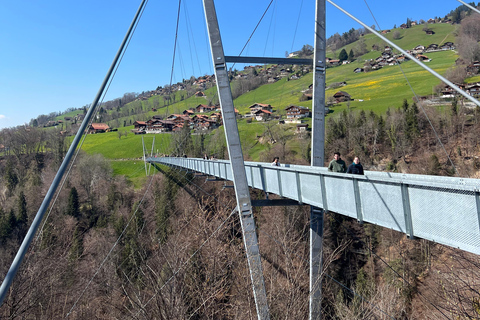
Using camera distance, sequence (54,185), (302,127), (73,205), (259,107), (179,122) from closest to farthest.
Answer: (54,185) → (73,205) → (179,122) → (302,127) → (259,107)

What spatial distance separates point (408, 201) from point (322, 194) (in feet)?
8.16

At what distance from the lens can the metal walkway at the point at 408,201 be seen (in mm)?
4574

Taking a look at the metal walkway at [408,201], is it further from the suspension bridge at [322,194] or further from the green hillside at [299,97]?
the green hillside at [299,97]

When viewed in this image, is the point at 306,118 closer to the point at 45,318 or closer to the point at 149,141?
the point at 149,141

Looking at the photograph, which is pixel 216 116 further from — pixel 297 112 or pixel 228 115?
pixel 228 115

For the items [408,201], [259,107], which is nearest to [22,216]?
[259,107]

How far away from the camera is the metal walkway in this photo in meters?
4.57

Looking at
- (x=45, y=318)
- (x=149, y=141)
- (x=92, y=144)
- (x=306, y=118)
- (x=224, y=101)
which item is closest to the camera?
(x=224, y=101)

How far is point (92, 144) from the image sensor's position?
309ft

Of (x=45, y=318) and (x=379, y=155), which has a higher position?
(x=45, y=318)

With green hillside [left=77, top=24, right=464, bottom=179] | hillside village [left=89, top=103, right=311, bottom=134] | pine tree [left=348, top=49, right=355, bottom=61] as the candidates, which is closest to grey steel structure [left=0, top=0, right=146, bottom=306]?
green hillside [left=77, top=24, right=464, bottom=179]

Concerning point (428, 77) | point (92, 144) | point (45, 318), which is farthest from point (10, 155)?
point (428, 77)

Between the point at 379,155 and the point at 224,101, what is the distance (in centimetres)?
4854

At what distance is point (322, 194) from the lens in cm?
788
